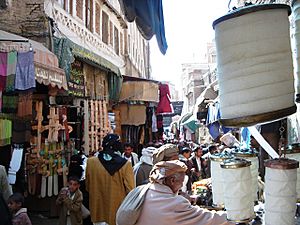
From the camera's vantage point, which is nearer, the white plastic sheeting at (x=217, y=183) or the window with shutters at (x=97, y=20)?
the white plastic sheeting at (x=217, y=183)

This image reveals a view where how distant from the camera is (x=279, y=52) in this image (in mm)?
1662

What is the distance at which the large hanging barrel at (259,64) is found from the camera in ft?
5.39

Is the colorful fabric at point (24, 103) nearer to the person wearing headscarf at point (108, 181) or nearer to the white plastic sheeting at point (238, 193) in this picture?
the person wearing headscarf at point (108, 181)

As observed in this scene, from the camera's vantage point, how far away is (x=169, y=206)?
98.9 inches

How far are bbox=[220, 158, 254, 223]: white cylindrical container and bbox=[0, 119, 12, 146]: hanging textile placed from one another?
4.92 meters

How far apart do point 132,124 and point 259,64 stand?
11.0 metres

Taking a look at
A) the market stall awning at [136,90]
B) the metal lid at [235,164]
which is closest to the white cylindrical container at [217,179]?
the metal lid at [235,164]

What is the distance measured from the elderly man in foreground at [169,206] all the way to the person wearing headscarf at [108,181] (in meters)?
2.64

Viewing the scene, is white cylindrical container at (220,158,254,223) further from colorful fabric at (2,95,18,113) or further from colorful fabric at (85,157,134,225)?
colorful fabric at (2,95,18,113)

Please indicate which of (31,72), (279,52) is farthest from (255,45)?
(31,72)

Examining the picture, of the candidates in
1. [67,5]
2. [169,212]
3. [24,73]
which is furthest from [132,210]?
[67,5]

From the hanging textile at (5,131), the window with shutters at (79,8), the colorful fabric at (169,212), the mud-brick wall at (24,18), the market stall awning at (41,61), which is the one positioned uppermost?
the window with shutters at (79,8)

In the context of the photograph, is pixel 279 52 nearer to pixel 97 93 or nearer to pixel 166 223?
pixel 166 223

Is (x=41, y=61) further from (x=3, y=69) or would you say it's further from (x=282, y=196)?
(x=282, y=196)
